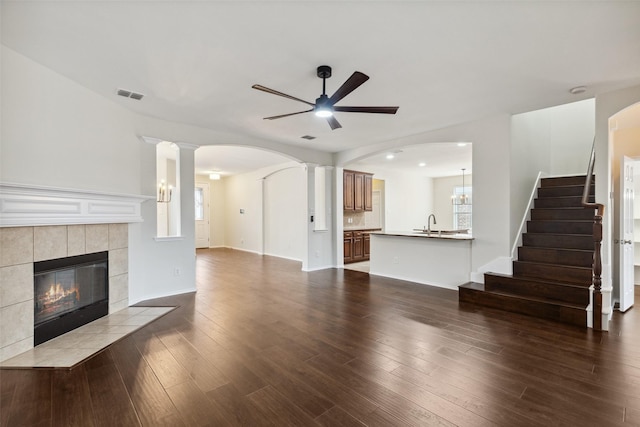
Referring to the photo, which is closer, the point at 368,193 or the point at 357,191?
the point at 357,191

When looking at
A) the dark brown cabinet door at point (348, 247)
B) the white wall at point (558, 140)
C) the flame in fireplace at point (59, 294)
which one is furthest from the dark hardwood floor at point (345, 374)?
the dark brown cabinet door at point (348, 247)

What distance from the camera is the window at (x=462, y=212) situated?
34.0 feet

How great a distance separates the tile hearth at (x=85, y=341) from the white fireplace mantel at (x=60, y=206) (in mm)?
1200

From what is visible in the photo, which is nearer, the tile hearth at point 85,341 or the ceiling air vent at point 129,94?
the tile hearth at point 85,341

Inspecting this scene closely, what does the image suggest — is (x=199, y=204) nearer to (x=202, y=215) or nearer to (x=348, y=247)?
(x=202, y=215)

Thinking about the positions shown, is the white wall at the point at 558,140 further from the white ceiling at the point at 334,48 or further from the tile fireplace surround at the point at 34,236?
the tile fireplace surround at the point at 34,236

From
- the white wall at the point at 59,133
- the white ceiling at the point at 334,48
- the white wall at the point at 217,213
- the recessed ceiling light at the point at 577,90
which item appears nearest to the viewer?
the white ceiling at the point at 334,48

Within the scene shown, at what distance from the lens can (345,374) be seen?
7.74ft

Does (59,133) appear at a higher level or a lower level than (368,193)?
higher

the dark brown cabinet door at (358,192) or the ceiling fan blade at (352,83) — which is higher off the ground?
the ceiling fan blade at (352,83)

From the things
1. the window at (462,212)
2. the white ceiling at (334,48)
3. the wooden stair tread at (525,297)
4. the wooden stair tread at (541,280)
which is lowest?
the wooden stair tread at (525,297)

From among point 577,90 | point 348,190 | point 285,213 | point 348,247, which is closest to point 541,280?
point 577,90

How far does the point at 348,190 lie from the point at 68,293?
605 cm

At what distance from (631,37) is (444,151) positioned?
438 centimetres
